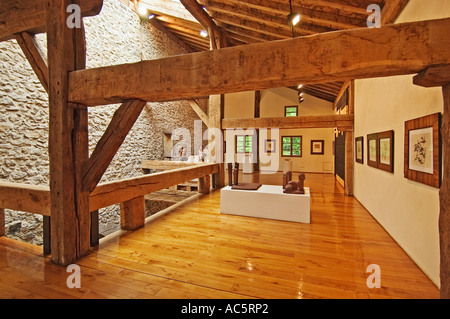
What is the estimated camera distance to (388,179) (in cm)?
310

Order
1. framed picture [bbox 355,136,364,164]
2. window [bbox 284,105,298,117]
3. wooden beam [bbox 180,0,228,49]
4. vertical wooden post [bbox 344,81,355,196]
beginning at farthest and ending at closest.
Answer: window [bbox 284,105,298,117]
vertical wooden post [bbox 344,81,355,196]
wooden beam [bbox 180,0,228,49]
framed picture [bbox 355,136,364,164]

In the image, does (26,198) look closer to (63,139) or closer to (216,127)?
(63,139)

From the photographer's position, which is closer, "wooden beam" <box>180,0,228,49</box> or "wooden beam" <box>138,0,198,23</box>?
"wooden beam" <box>180,0,228,49</box>

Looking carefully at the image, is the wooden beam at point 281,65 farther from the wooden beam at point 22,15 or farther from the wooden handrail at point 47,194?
the wooden handrail at point 47,194

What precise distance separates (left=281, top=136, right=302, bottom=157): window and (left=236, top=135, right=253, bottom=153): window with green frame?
167 cm

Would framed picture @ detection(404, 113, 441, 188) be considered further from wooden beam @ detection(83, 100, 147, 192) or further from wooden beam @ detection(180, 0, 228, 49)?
wooden beam @ detection(180, 0, 228, 49)

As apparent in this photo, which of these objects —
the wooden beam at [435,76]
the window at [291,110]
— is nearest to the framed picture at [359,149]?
the wooden beam at [435,76]

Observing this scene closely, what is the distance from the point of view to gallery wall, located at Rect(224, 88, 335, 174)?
1003 cm

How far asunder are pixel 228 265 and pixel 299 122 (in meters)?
4.65

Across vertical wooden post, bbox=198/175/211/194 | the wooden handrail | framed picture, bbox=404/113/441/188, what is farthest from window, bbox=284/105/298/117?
the wooden handrail
